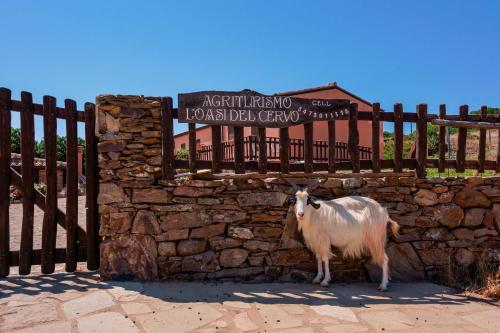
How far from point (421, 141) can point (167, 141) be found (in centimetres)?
390

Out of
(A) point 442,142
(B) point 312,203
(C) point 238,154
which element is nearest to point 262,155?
(C) point 238,154

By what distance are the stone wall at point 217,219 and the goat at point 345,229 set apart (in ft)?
0.91

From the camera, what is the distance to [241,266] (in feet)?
17.6

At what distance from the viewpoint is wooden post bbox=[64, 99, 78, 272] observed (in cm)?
530

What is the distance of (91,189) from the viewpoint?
17.8 feet

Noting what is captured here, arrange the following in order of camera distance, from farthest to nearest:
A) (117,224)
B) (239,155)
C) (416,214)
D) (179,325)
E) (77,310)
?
(416,214), (239,155), (117,224), (77,310), (179,325)

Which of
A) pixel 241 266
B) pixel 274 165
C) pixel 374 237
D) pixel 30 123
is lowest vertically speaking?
pixel 241 266

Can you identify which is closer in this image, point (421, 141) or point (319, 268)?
point (319, 268)

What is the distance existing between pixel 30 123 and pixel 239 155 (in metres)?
2.88

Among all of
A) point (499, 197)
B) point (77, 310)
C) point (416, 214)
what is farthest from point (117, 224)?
point (499, 197)

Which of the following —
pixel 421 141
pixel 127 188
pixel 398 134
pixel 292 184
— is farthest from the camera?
pixel 421 141

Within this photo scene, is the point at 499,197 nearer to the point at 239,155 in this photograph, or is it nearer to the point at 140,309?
the point at 239,155

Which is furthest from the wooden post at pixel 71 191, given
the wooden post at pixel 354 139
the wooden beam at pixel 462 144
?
the wooden beam at pixel 462 144

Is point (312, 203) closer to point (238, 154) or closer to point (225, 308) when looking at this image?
point (238, 154)
